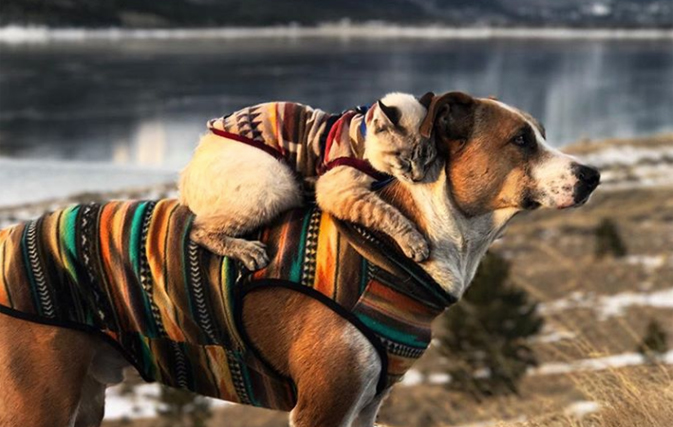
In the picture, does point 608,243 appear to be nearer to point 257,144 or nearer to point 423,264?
point 423,264

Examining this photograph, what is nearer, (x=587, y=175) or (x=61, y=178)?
(x=587, y=175)

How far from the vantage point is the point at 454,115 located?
3.19 meters

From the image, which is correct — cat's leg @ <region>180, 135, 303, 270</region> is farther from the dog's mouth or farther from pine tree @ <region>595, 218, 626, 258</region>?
pine tree @ <region>595, 218, 626, 258</region>

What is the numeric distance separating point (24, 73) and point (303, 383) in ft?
242

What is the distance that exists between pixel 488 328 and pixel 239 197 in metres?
11.5

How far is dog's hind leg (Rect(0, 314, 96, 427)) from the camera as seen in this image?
3354 millimetres

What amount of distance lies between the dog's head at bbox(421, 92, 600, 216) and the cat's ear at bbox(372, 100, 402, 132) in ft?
0.46

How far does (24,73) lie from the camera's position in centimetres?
7181

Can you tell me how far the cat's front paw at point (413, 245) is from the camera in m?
3.17

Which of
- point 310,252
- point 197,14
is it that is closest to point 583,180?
point 310,252

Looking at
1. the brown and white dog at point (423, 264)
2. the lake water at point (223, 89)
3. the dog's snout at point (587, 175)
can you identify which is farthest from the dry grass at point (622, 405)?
the lake water at point (223, 89)

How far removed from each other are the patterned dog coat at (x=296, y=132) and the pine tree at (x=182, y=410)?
949 centimetres

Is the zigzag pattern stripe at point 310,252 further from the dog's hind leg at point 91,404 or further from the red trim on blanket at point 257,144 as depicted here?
the dog's hind leg at point 91,404

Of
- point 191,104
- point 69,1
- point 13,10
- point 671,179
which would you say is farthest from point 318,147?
point 69,1
